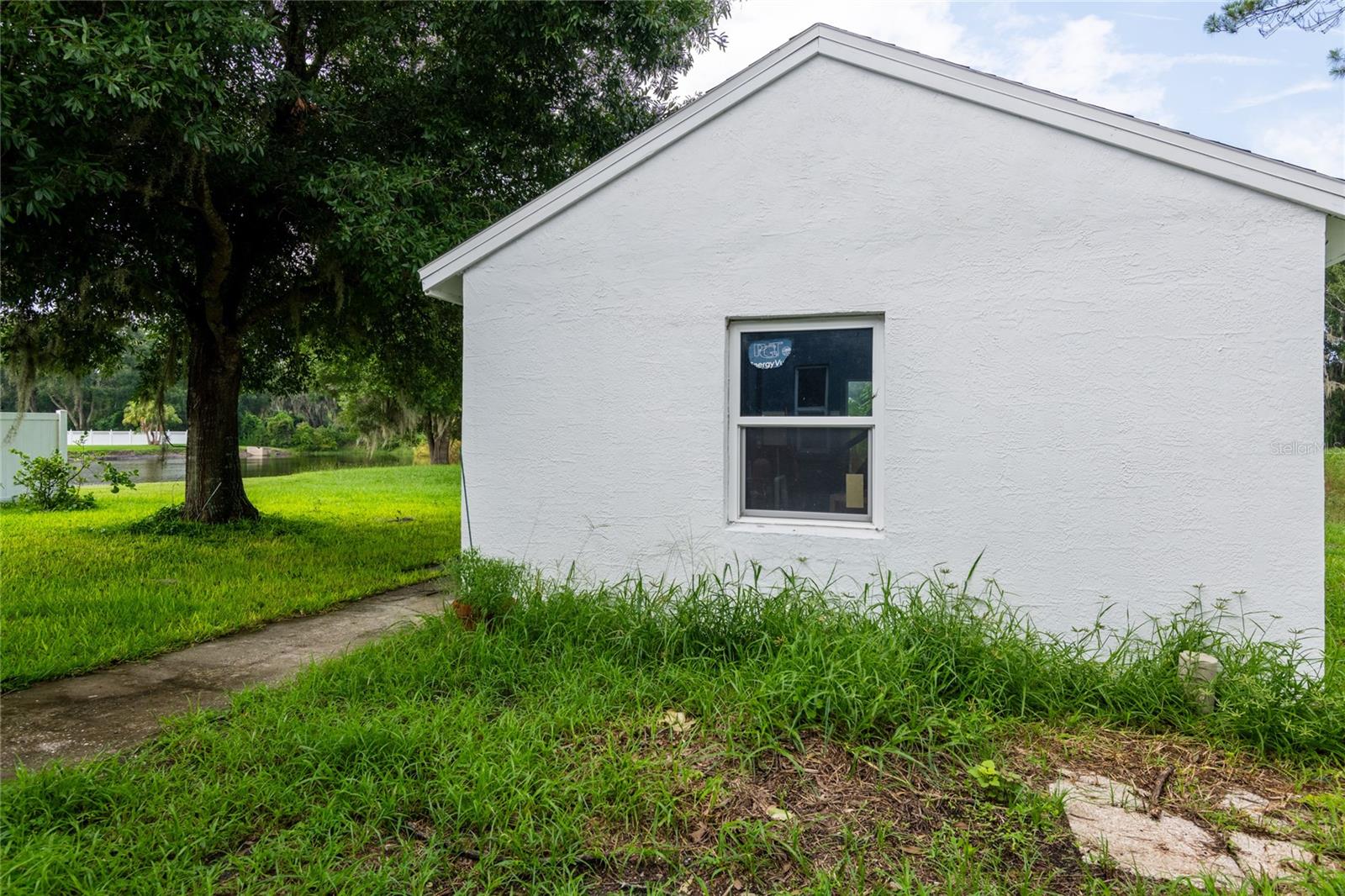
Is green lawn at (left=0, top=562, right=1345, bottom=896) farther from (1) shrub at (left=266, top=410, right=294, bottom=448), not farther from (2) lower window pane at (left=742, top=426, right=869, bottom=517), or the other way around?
(1) shrub at (left=266, top=410, right=294, bottom=448)

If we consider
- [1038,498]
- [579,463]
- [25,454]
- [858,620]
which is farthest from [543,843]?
[25,454]

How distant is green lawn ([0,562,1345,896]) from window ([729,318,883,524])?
708 millimetres

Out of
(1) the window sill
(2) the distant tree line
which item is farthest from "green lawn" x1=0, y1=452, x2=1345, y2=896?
(2) the distant tree line

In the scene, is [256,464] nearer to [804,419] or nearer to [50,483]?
[50,483]

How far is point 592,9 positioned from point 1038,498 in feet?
22.0

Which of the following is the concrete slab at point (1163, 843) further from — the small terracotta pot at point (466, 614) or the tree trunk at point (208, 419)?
the tree trunk at point (208, 419)

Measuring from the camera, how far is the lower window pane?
14.8ft

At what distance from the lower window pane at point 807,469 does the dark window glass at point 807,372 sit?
13 centimetres

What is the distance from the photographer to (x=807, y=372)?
4.59 metres

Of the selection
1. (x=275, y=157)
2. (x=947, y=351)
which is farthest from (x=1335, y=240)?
(x=275, y=157)

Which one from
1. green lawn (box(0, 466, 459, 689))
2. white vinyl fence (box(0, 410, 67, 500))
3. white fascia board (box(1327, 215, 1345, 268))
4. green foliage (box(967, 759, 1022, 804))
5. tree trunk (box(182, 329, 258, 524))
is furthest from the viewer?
white vinyl fence (box(0, 410, 67, 500))

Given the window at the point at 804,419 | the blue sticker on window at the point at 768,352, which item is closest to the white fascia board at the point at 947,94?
the window at the point at 804,419

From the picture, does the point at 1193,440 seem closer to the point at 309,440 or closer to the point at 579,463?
the point at 579,463

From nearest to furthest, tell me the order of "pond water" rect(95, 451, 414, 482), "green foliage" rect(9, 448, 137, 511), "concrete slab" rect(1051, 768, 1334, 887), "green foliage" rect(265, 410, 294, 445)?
"concrete slab" rect(1051, 768, 1334, 887)
"green foliage" rect(9, 448, 137, 511)
"pond water" rect(95, 451, 414, 482)
"green foliage" rect(265, 410, 294, 445)
